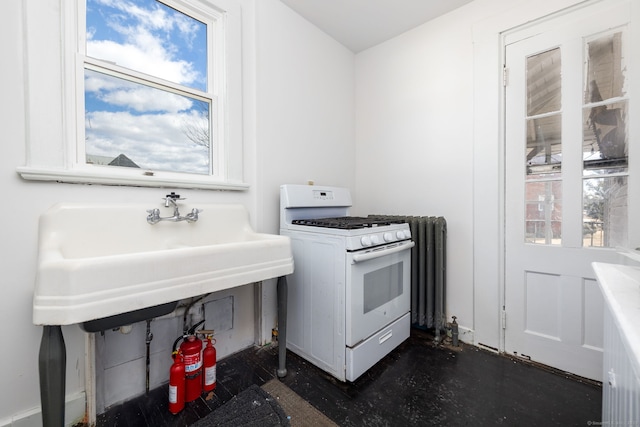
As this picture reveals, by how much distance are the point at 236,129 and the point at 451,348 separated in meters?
2.28

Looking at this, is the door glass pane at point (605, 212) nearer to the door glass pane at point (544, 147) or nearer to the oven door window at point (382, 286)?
the door glass pane at point (544, 147)

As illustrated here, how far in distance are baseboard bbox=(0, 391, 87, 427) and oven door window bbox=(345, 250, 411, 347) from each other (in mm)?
1421

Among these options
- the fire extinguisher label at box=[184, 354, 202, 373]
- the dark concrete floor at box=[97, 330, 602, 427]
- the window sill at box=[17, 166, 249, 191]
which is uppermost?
the window sill at box=[17, 166, 249, 191]

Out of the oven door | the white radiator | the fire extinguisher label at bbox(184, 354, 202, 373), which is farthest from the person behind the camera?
the oven door

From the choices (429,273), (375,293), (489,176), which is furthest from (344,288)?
(489,176)

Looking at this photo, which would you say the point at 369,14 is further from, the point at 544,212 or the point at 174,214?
the point at 174,214

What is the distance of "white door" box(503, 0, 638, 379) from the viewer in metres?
1.62

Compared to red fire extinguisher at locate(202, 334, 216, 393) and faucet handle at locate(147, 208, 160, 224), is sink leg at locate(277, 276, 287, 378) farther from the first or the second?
faucet handle at locate(147, 208, 160, 224)

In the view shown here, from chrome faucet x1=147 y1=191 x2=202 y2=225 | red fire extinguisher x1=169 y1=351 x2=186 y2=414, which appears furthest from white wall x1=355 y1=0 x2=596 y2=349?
red fire extinguisher x1=169 y1=351 x2=186 y2=414

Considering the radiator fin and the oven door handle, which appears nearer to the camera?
the oven door handle

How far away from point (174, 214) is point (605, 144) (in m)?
2.63

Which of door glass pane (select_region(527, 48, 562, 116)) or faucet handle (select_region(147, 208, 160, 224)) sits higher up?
door glass pane (select_region(527, 48, 562, 116))

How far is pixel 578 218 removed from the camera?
1.70 metres

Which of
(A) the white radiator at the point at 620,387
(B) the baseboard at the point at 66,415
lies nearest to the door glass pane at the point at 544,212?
(A) the white radiator at the point at 620,387
